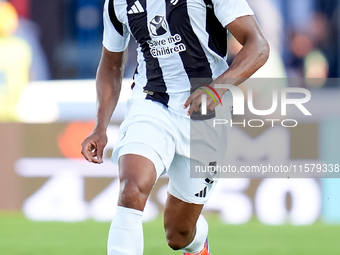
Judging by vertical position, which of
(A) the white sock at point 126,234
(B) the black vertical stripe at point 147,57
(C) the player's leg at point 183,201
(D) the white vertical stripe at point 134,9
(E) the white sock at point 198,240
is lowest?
(E) the white sock at point 198,240

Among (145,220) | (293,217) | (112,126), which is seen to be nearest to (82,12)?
(112,126)

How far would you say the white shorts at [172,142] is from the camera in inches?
138

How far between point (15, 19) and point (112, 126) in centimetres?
288

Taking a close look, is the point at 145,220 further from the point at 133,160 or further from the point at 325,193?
the point at 133,160

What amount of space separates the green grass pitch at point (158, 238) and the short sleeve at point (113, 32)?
191 cm

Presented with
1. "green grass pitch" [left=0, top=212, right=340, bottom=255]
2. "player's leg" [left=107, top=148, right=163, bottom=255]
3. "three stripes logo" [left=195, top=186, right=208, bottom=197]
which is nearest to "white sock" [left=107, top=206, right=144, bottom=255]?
"player's leg" [left=107, top=148, right=163, bottom=255]

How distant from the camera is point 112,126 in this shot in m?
7.07

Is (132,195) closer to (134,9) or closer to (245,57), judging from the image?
(245,57)

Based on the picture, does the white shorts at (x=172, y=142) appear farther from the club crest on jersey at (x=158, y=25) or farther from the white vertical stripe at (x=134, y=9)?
the white vertical stripe at (x=134, y=9)

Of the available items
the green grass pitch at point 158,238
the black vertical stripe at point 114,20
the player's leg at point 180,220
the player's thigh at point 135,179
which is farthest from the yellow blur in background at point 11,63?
the player's thigh at point 135,179

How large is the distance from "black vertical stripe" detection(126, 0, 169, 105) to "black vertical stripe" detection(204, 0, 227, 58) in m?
0.33

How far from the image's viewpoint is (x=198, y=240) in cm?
420

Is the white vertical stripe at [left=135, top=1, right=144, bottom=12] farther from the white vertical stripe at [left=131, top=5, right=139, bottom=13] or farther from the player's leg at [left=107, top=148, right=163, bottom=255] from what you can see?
the player's leg at [left=107, top=148, right=163, bottom=255]

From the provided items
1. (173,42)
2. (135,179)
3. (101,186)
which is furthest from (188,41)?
(101,186)
